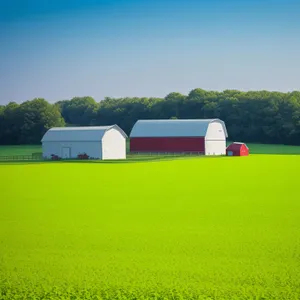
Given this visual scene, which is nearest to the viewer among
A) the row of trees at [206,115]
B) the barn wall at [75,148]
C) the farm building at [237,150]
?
the barn wall at [75,148]

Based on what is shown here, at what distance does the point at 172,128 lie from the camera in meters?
67.5

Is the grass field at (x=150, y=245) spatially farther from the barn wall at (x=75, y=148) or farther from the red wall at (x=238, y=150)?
the red wall at (x=238, y=150)

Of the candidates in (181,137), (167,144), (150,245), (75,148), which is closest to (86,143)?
(75,148)

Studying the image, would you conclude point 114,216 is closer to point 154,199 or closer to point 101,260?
point 154,199

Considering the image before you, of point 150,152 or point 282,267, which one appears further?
point 150,152

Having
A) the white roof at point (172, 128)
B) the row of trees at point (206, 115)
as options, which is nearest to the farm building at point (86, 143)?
the white roof at point (172, 128)

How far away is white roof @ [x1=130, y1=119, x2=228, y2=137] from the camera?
6544cm

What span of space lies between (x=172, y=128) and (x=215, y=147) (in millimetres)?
5979

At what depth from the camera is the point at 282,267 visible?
419 inches

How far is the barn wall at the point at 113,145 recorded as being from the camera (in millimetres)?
58250

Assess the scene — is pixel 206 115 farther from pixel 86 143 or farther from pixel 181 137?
pixel 86 143

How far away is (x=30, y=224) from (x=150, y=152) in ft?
169

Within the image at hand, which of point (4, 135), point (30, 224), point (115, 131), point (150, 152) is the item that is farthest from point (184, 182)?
point (4, 135)

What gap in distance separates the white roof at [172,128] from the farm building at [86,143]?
273 inches
